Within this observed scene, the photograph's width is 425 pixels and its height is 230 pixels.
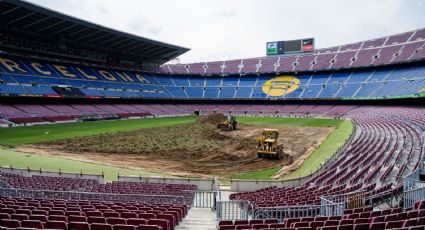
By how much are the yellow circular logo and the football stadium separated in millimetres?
364

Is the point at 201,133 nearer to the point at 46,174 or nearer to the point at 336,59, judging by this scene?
the point at 46,174

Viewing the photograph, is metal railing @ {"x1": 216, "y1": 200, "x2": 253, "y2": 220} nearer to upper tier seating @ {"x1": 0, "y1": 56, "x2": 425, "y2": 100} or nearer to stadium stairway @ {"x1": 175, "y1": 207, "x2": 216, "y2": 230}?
stadium stairway @ {"x1": 175, "y1": 207, "x2": 216, "y2": 230}

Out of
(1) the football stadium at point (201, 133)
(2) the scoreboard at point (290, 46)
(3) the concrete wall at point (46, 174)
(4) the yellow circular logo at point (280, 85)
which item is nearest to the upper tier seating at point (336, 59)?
(1) the football stadium at point (201, 133)

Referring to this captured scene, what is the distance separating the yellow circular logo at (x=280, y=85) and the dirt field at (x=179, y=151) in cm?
4973

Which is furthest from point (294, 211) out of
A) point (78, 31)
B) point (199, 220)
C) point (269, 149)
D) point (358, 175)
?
point (78, 31)

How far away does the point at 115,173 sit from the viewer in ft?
82.8

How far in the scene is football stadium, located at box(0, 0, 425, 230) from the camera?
38.2 feet

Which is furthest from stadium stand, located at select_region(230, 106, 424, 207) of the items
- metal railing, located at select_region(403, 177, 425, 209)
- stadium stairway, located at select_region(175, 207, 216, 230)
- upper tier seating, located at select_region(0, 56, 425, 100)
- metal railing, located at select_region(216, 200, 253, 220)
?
upper tier seating, located at select_region(0, 56, 425, 100)

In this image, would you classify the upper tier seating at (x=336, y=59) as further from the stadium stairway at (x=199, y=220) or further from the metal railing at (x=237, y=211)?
the stadium stairway at (x=199, y=220)

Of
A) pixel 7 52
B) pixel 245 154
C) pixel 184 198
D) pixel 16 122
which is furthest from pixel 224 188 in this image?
pixel 7 52

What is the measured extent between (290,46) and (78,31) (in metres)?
68.2

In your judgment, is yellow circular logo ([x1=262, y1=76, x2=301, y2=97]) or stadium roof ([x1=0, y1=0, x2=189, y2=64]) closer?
stadium roof ([x1=0, y1=0, x2=189, y2=64])

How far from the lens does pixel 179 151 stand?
3381cm

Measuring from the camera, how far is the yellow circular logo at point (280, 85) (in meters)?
95.0
